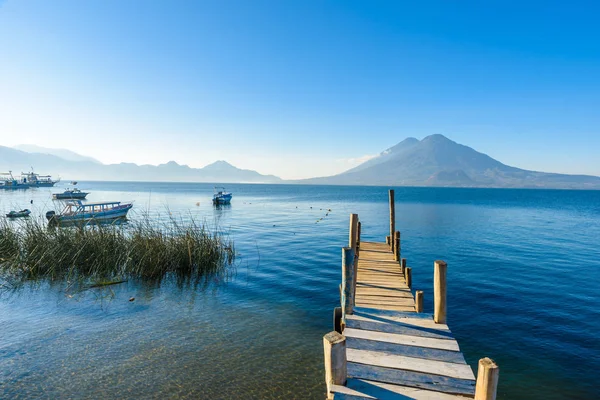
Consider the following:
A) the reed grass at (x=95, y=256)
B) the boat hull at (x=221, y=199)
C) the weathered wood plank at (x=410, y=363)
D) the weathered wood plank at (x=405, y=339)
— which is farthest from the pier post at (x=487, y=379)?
the boat hull at (x=221, y=199)

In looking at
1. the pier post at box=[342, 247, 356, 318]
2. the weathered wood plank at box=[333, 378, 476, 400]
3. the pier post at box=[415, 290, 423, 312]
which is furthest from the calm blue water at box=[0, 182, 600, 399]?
the weathered wood plank at box=[333, 378, 476, 400]

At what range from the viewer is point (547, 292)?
50.5 ft

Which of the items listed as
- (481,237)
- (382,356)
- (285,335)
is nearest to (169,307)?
(285,335)

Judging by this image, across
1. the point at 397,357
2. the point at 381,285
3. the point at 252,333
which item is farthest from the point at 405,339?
the point at 252,333

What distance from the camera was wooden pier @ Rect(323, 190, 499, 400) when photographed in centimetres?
508

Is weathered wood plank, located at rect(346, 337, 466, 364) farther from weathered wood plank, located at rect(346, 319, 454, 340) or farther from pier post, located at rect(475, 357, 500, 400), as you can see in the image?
pier post, located at rect(475, 357, 500, 400)

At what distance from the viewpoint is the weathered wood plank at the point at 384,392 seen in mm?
5172

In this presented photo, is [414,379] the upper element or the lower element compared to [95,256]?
lower

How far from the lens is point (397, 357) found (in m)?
6.23

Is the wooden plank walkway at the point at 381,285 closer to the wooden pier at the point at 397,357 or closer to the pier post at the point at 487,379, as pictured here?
the wooden pier at the point at 397,357

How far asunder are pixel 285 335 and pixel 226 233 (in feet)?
71.6

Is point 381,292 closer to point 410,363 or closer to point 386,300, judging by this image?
point 386,300

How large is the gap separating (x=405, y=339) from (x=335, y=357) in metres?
2.62

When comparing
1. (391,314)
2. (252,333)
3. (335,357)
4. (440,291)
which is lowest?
(252,333)
